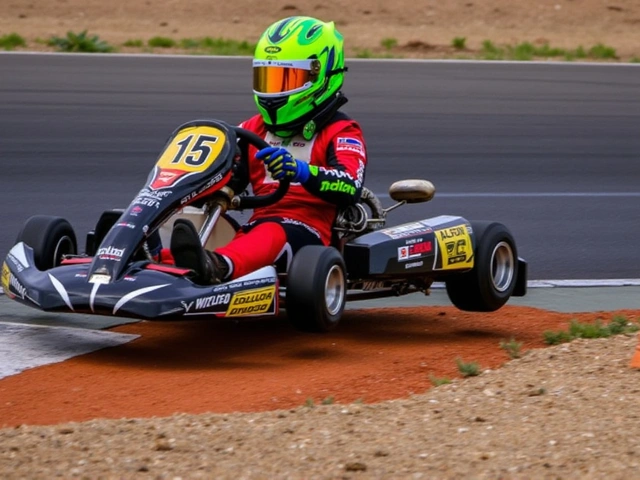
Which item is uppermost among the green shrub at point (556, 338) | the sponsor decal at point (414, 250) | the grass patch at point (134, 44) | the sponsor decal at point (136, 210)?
the grass patch at point (134, 44)

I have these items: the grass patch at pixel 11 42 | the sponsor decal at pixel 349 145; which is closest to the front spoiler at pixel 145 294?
the sponsor decal at pixel 349 145

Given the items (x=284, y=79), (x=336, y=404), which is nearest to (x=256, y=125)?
(x=284, y=79)

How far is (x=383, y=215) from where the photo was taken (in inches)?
279

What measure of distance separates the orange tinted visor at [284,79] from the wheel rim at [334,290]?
1.07 m

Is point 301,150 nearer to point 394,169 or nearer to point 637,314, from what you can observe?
point 637,314

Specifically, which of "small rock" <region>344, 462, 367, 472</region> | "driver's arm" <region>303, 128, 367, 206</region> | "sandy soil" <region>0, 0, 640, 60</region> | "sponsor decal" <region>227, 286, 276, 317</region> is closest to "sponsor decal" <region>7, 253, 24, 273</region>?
"sponsor decal" <region>227, 286, 276, 317</region>

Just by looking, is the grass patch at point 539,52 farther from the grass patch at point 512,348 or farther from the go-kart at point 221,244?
the grass patch at point 512,348

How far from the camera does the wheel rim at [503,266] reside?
7.01 m

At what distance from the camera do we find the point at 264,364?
6.04 meters

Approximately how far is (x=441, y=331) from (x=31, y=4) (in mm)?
19808

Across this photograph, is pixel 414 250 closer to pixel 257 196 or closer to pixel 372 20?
pixel 257 196

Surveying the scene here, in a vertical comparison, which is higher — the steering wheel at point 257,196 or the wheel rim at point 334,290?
the steering wheel at point 257,196

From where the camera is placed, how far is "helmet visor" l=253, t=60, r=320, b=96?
6.71 m

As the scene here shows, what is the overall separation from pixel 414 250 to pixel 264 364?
1.06 m
